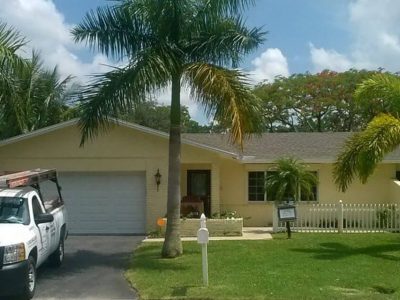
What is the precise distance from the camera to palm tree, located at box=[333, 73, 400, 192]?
14773 millimetres

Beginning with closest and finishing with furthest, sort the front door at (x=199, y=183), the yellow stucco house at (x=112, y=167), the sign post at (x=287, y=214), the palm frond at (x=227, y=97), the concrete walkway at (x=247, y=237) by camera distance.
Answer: the palm frond at (x=227, y=97) < the sign post at (x=287, y=214) < the concrete walkway at (x=247, y=237) < the yellow stucco house at (x=112, y=167) < the front door at (x=199, y=183)

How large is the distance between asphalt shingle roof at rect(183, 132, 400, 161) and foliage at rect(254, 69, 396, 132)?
16248mm

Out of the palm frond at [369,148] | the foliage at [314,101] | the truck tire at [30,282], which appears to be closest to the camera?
the truck tire at [30,282]

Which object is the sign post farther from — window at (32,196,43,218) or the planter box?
window at (32,196,43,218)

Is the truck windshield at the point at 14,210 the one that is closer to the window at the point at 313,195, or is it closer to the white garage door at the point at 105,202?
the white garage door at the point at 105,202

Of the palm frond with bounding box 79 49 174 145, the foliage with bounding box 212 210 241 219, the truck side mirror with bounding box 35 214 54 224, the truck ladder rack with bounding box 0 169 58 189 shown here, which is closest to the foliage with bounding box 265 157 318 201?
the foliage with bounding box 212 210 241 219

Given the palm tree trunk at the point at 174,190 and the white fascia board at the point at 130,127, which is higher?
the white fascia board at the point at 130,127

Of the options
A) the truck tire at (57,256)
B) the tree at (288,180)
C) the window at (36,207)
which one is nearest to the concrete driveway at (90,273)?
the truck tire at (57,256)

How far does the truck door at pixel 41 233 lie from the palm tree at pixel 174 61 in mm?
2589

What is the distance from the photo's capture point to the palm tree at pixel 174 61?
13271mm

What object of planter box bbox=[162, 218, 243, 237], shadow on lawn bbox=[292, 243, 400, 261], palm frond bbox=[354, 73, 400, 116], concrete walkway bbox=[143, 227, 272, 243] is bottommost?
shadow on lawn bbox=[292, 243, 400, 261]

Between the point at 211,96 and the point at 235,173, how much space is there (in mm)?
9743

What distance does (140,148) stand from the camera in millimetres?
20625

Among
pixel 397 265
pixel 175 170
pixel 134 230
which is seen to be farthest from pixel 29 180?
pixel 134 230
